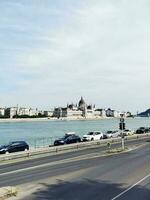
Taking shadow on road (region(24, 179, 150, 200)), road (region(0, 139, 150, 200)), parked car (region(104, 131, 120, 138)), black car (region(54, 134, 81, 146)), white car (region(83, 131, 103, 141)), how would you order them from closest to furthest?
1. shadow on road (region(24, 179, 150, 200))
2. road (region(0, 139, 150, 200))
3. black car (region(54, 134, 81, 146))
4. white car (region(83, 131, 103, 141))
5. parked car (region(104, 131, 120, 138))

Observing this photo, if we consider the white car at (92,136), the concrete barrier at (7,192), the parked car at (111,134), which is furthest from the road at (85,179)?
the parked car at (111,134)

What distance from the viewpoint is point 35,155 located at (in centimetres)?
3991

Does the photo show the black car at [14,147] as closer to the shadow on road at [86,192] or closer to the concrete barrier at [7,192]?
the shadow on road at [86,192]

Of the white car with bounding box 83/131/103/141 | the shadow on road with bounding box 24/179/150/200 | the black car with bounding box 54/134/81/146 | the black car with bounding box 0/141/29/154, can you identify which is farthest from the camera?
the white car with bounding box 83/131/103/141

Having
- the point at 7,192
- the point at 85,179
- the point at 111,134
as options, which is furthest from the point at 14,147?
the point at 111,134

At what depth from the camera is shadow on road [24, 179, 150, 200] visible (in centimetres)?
1753

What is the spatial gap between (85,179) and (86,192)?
408 cm

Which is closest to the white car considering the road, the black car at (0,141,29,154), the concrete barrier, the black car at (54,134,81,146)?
the black car at (54,134,81,146)

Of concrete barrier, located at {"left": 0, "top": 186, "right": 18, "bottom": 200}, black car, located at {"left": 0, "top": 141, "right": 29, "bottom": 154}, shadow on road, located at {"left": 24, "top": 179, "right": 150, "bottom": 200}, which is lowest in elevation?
shadow on road, located at {"left": 24, "top": 179, "right": 150, "bottom": 200}

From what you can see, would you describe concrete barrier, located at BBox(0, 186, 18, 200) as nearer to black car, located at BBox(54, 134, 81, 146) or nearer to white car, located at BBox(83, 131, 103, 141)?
black car, located at BBox(54, 134, 81, 146)

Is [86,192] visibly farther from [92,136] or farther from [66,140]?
[92,136]

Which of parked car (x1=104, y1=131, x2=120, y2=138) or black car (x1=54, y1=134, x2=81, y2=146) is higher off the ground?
parked car (x1=104, y1=131, x2=120, y2=138)

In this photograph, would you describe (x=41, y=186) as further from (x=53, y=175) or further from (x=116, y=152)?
(x=116, y=152)

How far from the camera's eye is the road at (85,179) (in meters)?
18.1
